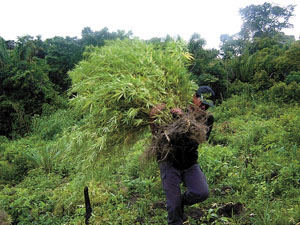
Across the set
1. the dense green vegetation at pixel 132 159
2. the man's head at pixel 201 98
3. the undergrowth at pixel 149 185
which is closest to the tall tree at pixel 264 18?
the dense green vegetation at pixel 132 159

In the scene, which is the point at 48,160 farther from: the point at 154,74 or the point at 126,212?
the point at 154,74

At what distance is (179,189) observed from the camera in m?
2.70

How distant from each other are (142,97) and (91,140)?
67 cm

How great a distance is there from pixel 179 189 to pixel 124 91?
1.23 meters

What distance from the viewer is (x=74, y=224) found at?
10.6 ft

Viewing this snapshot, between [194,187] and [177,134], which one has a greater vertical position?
[177,134]

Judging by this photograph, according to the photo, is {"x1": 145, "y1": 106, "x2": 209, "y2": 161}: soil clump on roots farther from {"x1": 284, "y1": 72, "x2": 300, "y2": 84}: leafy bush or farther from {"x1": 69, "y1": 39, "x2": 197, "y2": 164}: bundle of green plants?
{"x1": 284, "y1": 72, "x2": 300, "y2": 84}: leafy bush

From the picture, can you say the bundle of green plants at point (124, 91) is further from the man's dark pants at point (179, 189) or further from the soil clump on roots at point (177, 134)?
the man's dark pants at point (179, 189)

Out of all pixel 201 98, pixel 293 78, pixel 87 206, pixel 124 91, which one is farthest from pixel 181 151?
pixel 293 78

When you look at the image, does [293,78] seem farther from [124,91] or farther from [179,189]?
[124,91]

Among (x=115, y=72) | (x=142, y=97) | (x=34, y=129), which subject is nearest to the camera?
(x=142, y=97)

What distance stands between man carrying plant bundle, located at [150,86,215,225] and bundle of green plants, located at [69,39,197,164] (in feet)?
0.36

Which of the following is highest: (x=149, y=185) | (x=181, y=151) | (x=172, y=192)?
(x=181, y=151)

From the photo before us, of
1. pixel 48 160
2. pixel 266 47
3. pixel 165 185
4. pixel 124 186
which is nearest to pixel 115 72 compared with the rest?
pixel 165 185
